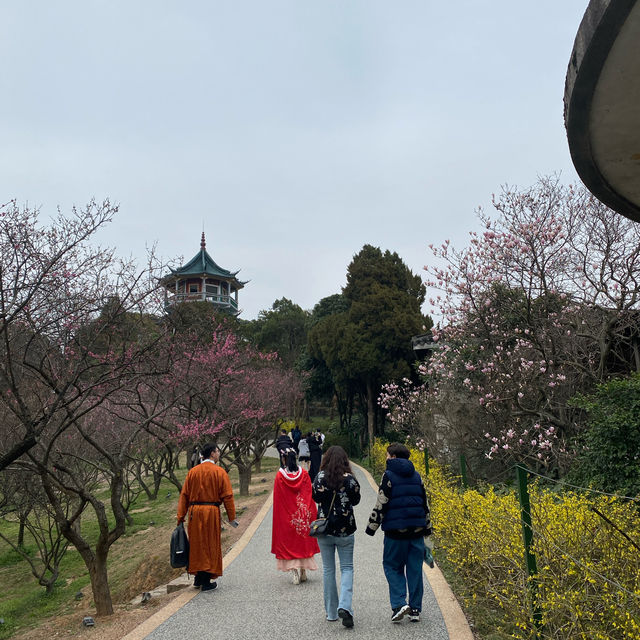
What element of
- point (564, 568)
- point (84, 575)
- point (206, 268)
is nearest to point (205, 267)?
point (206, 268)

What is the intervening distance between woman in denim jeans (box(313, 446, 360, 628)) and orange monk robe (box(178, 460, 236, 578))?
61.4 inches

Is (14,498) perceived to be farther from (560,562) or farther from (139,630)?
(560,562)

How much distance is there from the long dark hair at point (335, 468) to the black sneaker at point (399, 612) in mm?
1077

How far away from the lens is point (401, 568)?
4.88 metres

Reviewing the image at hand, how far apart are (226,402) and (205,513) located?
10.7 metres

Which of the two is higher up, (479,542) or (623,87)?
(623,87)

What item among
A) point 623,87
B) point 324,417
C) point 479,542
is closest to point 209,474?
point 479,542

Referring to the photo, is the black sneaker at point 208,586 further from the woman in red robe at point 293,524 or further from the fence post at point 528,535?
the fence post at point 528,535

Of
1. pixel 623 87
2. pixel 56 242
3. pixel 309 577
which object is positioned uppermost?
pixel 56 242

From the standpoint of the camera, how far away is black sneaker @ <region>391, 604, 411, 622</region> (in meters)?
4.78

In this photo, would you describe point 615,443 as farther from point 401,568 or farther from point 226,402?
point 226,402

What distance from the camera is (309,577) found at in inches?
275

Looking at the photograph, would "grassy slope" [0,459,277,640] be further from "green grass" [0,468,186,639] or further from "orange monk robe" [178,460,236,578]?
"orange monk robe" [178,460,236,578]

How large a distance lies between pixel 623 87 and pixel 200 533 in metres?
5.74
